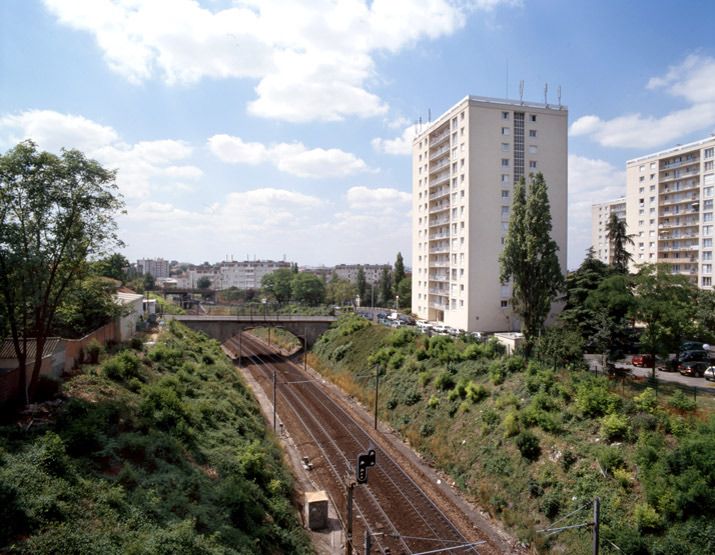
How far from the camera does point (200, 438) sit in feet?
65.5

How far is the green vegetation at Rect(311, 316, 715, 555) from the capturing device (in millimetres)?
15203

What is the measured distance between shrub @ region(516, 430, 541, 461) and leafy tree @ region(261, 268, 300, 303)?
84.9 metres

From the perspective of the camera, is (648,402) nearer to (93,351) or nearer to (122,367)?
(122,367)

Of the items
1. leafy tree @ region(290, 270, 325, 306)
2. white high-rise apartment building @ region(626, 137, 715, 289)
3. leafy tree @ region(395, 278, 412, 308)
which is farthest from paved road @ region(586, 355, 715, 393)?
leafy tree @ region(290, 270, 325, 306)

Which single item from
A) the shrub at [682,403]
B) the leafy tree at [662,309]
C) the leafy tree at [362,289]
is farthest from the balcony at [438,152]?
the shrub at [682,403]

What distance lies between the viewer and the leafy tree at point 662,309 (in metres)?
24.2

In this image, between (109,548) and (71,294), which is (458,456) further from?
(71,294)

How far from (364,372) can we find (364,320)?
13020 millimetres

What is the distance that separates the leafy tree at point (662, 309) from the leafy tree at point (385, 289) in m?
57.6

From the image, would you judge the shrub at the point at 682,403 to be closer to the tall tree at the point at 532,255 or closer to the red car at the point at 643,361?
the red car at the point at 643,361

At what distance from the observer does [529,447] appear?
20875 millimetres

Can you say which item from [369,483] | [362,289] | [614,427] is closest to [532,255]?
[614,427]

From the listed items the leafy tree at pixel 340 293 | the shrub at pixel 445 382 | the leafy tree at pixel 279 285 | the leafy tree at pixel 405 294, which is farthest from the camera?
the leafy tree at pixel 279 285

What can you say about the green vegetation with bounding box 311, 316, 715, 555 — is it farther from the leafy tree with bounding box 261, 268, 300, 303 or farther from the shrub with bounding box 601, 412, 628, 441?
the leafy tree with bounding box 261, 268, 300, 303
